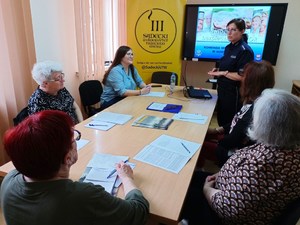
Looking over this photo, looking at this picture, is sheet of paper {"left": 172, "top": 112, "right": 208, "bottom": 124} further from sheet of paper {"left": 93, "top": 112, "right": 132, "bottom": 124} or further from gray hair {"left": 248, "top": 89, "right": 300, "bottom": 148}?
gray hair {"left": 248, "top": 89, "right": 300, "bottom": 148}

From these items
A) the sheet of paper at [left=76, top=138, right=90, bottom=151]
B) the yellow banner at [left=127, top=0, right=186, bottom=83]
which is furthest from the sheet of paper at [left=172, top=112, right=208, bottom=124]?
the yellow banner at [left=127, top=0, right=186, bottom=83]

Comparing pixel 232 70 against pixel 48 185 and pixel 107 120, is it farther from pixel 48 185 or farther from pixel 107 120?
pixel 48 185

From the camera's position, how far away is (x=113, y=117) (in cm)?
204

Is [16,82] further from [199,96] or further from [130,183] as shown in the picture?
[199,96]

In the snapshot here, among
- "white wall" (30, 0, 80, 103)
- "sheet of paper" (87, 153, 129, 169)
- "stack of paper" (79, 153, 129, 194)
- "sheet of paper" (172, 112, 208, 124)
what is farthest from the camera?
"white wall" (30, 0, 80, 103)

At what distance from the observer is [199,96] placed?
2.79m

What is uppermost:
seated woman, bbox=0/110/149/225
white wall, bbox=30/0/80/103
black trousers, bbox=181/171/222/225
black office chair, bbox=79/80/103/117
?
white wall, bbox=30/0/80/103

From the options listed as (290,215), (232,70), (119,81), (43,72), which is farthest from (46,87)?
(232,70)

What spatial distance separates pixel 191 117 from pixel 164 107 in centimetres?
36

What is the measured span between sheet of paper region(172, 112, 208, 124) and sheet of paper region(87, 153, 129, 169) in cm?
84

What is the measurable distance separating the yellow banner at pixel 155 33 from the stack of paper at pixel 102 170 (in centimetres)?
291

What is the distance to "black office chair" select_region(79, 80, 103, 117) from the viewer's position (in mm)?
2852

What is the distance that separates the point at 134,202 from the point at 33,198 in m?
0.37

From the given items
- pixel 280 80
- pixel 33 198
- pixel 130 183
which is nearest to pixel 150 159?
pixel 130 183
